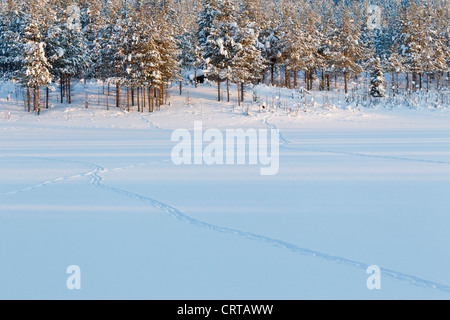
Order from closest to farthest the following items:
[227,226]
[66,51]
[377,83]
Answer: [227,226] < [66,51] < [377,83]

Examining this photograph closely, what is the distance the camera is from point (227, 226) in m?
5.78

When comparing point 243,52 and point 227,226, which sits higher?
point 243,52

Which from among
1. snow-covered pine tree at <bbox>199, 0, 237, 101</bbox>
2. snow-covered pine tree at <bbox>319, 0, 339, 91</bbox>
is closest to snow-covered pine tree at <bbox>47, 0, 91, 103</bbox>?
snow-covered pine tree at <bbox>199, 0, 237, 101</bbox>

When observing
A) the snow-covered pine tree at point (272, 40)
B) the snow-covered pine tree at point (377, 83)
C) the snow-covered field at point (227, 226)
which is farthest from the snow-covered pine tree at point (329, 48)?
the snow-covered field at point (227, 226)

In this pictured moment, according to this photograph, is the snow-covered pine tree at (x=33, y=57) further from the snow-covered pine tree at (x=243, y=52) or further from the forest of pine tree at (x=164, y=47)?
the snow-covered pine tree at (x=243, y=52)

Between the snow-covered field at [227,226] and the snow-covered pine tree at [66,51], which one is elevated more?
the snow-covered pine tree at [66,51]

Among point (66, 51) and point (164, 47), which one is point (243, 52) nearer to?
point (164, 47)

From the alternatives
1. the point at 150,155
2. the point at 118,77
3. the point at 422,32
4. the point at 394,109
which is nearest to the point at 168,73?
the point at 118,77

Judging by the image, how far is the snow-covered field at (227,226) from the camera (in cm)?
405

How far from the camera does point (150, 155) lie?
1302cm

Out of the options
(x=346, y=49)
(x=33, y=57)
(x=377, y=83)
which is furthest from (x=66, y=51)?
(x=346, y=49)

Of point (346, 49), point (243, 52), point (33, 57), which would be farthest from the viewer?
point (346, 49)

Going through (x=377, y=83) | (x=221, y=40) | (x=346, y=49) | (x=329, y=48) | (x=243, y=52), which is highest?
(x=329, y=48)

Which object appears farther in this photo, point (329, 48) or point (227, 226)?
point (329, 48)
